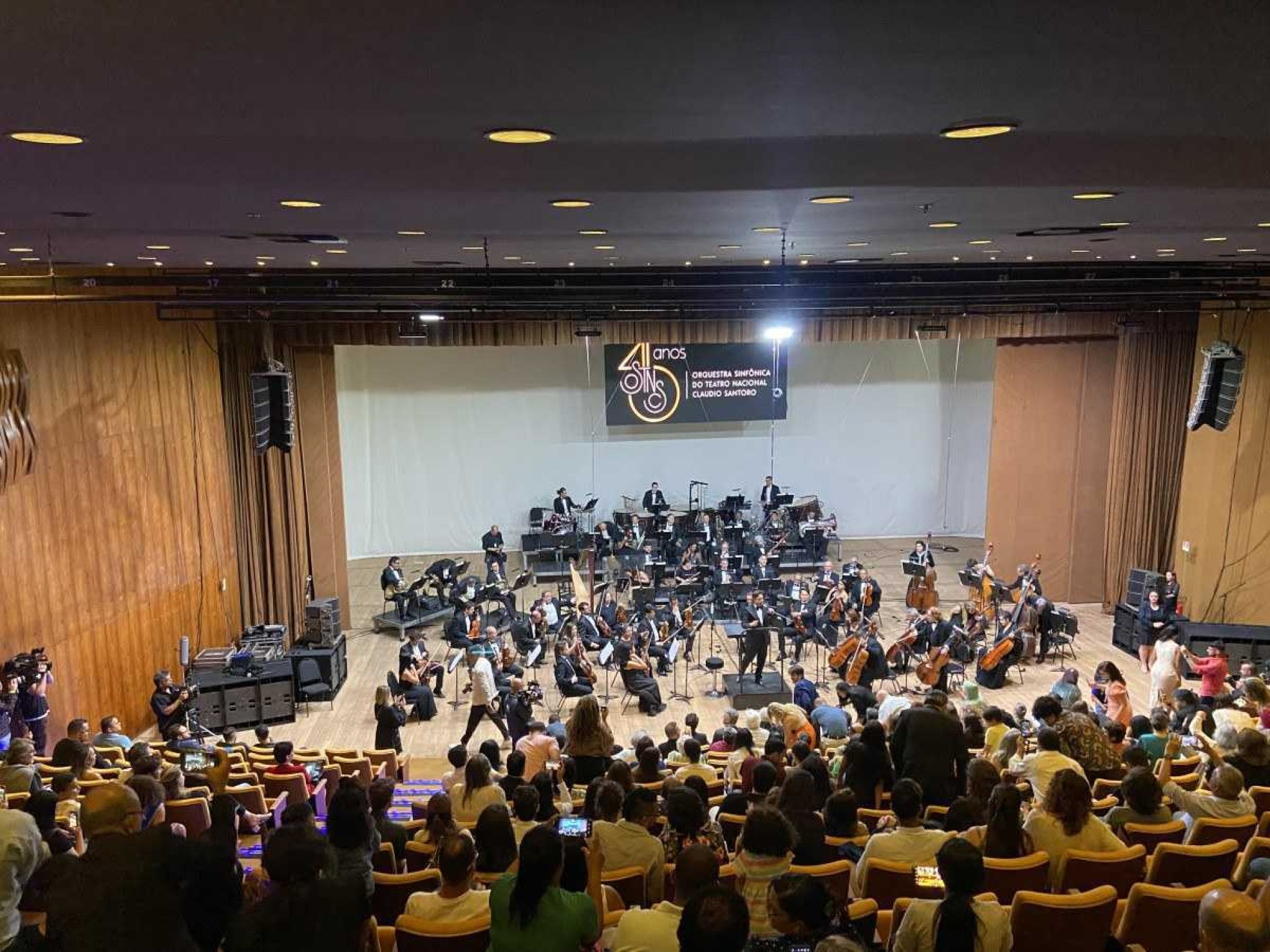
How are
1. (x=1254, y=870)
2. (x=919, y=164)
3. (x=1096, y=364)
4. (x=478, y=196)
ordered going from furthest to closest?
1. (x=1096, y=364)
2. (x=478, y=196)
3. (x=1254, y=870)
4. (x=919, y=164)

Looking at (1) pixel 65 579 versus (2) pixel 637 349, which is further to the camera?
(2) pixel 637 349

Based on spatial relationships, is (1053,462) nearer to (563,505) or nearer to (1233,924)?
(563,505)

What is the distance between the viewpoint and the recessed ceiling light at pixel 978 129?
323 centimetres

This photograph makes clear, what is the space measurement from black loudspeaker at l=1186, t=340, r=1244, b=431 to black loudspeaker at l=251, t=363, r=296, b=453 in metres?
11.2

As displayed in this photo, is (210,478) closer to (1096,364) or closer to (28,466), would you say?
(28,466)

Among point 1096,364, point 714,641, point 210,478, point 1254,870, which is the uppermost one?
point 1096,364

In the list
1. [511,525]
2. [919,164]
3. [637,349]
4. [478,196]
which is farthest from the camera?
[511,525]

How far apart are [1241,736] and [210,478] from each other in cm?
1185

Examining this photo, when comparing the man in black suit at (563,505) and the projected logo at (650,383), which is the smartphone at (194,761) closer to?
the man in black suit at (563,505)

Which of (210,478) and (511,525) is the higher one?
(210,478)

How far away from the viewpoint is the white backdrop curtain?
19.0m

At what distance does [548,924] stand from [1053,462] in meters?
14.9

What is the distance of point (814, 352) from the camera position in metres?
19.4

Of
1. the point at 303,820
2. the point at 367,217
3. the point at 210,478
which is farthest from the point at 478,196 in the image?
the point at 210,478
